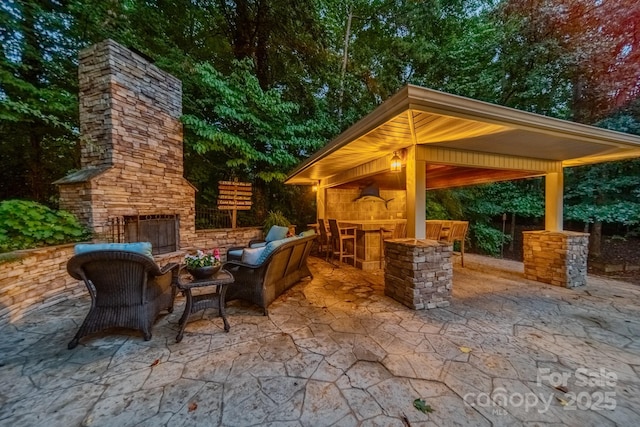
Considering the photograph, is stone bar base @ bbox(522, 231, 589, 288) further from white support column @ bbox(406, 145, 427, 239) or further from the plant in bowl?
the plant in bowl

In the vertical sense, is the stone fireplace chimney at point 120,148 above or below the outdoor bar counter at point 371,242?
above

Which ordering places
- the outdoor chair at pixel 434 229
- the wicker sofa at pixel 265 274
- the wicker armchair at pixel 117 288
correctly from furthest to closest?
the outdoor chair at pixel 434 229
the wicker sofa at pixel 265 274
the wicker armchair at pixel 117 288

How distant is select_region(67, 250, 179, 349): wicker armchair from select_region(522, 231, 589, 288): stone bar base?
21.1ft

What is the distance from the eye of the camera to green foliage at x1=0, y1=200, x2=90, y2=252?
3428mm

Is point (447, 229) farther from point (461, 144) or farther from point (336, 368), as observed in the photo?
point (336, 368)

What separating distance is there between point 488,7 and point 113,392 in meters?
13.7

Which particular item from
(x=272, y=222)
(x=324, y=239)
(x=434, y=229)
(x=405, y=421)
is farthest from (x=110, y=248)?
(x=434, y=229)

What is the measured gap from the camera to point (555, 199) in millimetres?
4660

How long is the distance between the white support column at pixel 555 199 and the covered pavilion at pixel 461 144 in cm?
1

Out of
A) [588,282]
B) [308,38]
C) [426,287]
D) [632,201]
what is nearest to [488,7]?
[308,38]

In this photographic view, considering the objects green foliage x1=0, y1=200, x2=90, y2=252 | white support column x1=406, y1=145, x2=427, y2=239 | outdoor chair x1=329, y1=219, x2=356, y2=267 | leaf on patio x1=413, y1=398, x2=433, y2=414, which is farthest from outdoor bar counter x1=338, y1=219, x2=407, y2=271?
green foliage x1=0, y1=200, x2=90, y2=252

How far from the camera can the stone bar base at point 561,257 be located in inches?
173

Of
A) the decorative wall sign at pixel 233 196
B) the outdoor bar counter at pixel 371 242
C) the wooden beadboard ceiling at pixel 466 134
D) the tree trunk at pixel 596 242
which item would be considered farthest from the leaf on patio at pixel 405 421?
the tree trunk at pixel 596 242

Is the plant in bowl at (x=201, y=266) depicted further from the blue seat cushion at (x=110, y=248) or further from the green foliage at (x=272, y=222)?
the green foliage at (x=272, y=222)
